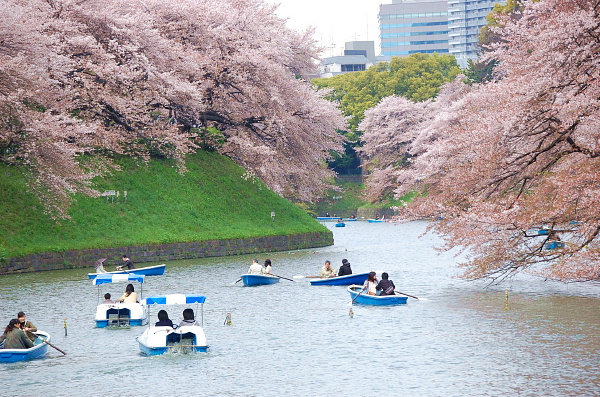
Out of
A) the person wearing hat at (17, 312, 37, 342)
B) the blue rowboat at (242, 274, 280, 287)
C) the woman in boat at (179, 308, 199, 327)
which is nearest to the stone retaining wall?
the blue rowboat at (242, 274, 280, 287)

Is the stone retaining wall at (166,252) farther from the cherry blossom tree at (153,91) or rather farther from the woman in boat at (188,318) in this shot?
the woman in boat at (188,318)

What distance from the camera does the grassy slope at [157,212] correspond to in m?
50.4

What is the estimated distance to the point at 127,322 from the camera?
105 ft

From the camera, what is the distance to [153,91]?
60406 mm

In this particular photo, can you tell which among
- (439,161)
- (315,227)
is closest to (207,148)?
(315,227)

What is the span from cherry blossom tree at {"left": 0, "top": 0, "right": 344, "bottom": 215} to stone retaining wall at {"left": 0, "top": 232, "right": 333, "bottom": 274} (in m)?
3.16

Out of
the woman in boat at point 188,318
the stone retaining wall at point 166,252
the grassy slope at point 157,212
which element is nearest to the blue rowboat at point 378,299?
the woman in boat at point 188,318

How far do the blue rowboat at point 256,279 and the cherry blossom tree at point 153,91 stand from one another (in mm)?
12756

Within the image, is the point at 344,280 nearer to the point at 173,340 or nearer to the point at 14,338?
the point at 173,340

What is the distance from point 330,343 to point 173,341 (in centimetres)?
527

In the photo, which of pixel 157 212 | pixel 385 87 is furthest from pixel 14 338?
pixel 385 87

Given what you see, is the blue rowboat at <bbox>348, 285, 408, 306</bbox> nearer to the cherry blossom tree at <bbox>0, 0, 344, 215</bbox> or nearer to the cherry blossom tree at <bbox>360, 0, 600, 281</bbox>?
the cherry blossom tree at <bbox>360, 0, 600, 281</bbox>

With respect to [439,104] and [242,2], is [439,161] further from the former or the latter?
[439,104]

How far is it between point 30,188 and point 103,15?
1456 centimetres
